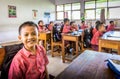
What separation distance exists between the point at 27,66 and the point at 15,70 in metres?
0.10

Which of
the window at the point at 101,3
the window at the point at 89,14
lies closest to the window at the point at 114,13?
the window at the point at 101,3

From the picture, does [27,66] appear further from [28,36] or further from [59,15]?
[59,15]

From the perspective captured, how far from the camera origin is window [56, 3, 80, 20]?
28.9 feet

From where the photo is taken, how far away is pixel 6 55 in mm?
1115

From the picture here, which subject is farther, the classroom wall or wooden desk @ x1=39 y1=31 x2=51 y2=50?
the classroom wall

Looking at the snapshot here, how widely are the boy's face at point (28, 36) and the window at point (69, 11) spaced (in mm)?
7856

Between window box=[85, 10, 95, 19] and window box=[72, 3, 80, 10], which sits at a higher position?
window box=[72, 3, 80, 10]

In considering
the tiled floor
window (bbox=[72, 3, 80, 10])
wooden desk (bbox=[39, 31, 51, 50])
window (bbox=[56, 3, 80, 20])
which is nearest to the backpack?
the tiled floor

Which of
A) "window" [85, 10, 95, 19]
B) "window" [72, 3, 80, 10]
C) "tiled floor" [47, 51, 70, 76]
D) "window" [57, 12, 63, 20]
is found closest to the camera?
"tiled floor" [47, 51, 70, 76]

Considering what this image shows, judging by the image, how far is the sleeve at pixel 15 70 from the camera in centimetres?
→ 100

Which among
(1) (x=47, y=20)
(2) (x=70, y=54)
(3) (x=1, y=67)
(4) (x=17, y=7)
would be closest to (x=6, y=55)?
(3) (x=1, y=67)

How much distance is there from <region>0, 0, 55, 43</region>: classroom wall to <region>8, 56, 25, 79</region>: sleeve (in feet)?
17.6

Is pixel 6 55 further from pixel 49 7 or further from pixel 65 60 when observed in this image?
pixel 49 7

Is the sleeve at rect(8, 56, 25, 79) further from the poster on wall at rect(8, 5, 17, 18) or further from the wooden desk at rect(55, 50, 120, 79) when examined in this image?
the poster on wall at rect(8, 5, 17, 18)
